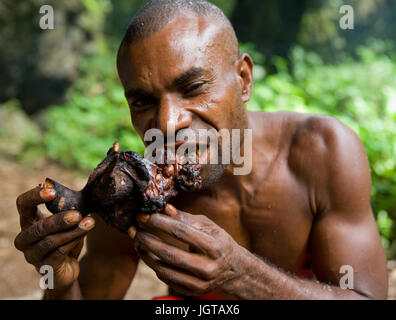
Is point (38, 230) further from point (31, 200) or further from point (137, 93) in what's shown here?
point (137, 93)

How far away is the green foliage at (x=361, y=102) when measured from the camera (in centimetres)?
435

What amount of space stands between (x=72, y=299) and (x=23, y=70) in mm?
6848

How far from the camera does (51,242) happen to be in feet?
5.51

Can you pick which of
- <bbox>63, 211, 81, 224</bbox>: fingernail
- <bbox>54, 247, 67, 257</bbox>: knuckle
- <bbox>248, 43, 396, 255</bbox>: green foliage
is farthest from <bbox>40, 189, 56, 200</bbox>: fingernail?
<bbox>248, 43, 396, 255</bbox>: green foliage

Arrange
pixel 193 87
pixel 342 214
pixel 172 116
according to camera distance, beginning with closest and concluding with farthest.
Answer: pixel 172 116, pixel 193 87, pixel 342 214

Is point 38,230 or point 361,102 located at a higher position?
point 361,102

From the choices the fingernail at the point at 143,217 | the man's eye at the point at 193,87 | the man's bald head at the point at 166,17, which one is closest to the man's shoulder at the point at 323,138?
the man's bald head at the point at 166,17

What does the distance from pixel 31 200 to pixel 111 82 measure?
7.15 m

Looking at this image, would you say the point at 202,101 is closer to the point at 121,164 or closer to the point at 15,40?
the point at 121,164

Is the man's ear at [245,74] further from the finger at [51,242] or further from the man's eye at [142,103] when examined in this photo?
the finger at [51,242]

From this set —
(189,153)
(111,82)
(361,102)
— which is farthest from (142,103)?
(111,82)

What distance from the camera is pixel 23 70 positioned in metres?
8.09
